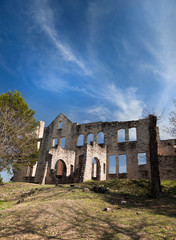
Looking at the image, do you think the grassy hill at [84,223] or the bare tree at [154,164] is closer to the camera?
the grassy hill at [84,223]

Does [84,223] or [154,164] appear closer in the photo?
[84,223]

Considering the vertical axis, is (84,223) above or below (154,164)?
below

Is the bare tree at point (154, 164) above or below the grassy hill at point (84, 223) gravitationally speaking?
above

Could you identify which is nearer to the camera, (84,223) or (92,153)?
(84,223)

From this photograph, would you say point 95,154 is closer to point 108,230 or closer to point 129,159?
point 129,159

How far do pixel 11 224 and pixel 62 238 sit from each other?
5.52 feet

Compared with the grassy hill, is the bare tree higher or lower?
higher

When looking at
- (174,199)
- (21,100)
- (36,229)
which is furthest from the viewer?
(21,100)

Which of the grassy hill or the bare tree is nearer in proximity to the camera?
the grassy hill

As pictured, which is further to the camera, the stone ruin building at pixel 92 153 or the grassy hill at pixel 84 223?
the stone ruin building at pixel 92 153

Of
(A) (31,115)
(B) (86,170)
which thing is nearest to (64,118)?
(A) (31,115)

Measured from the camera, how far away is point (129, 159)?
21.6 meters

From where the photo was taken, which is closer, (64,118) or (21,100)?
(21,100)

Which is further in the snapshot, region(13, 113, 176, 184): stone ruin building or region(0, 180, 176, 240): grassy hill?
region(13, 113, 176, 184): stone ruin building
